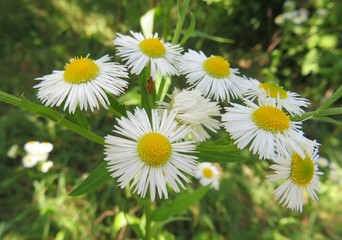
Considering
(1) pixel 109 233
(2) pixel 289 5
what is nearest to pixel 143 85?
(1) pixel 109 233

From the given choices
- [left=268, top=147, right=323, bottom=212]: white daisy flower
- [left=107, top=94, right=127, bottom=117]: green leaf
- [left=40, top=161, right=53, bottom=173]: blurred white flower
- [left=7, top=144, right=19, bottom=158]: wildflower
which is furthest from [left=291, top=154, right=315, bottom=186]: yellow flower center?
[left=7, top=144, right=19, bottom=158]: wildflower

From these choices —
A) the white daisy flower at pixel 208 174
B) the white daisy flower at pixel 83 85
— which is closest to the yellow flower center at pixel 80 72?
the white daisy flower at pixel 83 85

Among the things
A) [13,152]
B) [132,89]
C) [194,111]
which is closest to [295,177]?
[194,111]

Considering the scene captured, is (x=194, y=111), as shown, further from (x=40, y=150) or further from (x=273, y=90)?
(x=40, y=150)

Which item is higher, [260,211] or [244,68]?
[244,68]

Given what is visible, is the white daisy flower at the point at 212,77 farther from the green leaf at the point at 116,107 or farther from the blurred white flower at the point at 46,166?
the blurred white flower at the point at 46,166

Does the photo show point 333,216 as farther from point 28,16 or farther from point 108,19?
point 28,16
